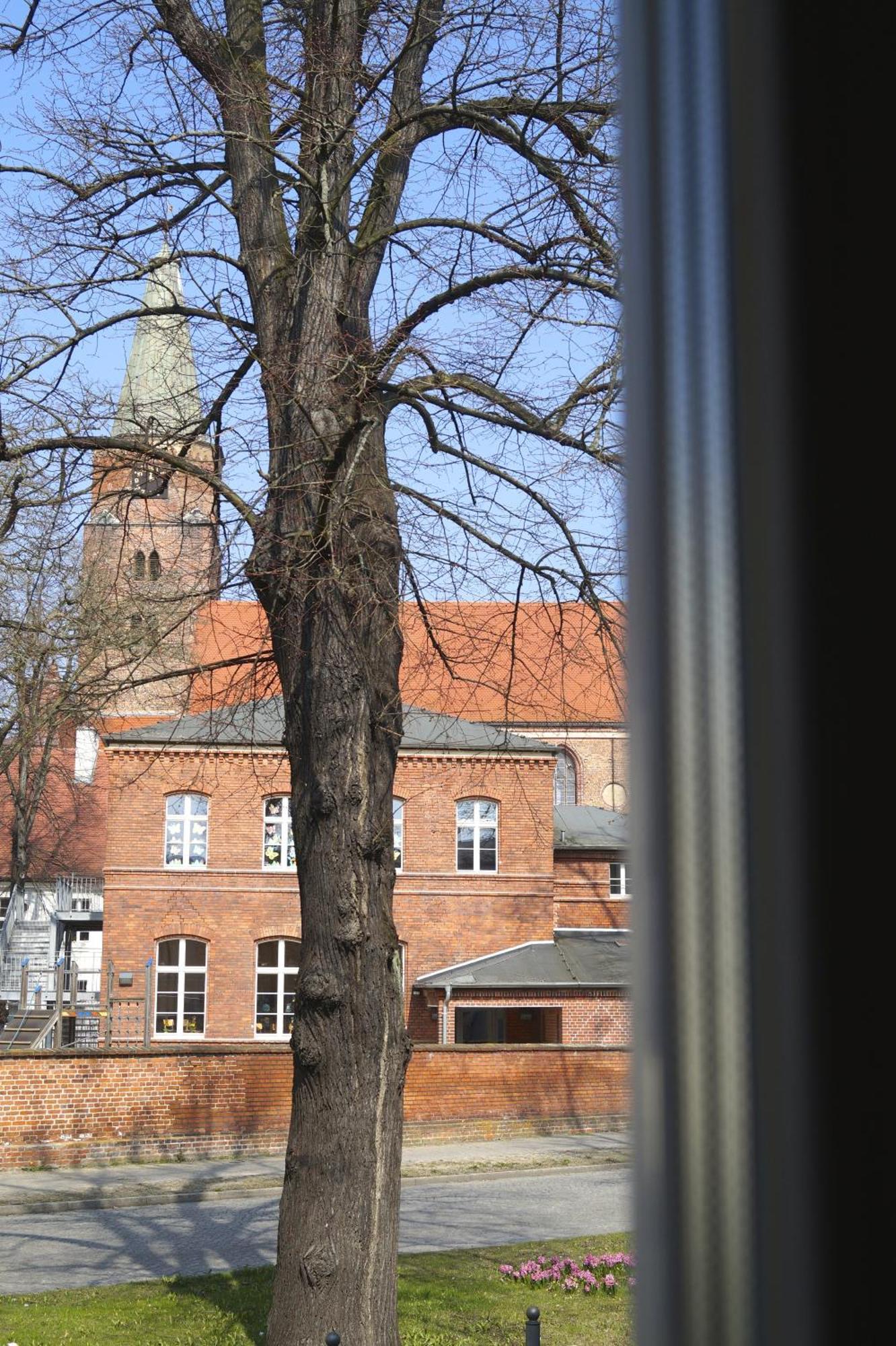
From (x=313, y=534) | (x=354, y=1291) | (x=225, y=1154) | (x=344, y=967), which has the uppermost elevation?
(x=313, y=534)

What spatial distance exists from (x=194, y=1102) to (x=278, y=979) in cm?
893

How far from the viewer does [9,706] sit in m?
29.2

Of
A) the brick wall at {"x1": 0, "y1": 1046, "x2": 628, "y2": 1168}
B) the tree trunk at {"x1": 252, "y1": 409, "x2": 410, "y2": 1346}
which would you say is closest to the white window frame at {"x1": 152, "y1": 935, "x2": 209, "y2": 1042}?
the brick wall at {"x1": 0, "y1": 1046, "x2": 628, "y2": 1168}

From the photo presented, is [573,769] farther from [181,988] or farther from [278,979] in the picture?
[181,988]

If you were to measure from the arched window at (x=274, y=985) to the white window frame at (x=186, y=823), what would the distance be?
2336 millimetres

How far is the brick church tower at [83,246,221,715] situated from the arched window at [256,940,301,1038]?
72.4ft

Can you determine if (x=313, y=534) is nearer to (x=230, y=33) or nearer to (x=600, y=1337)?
(x=230, y=33)

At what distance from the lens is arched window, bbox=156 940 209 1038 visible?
30688mm

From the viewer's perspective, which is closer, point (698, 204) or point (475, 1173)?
point (698, 204)

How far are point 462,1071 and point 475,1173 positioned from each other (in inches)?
160

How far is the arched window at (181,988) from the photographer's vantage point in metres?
30.7

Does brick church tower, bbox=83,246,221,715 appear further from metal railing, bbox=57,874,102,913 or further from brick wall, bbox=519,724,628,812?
brick wall, bbox=519,724,628,812

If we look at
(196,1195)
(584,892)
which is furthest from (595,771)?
(196,1195)

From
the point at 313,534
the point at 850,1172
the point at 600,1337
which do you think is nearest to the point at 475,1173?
the point at 600,1337
